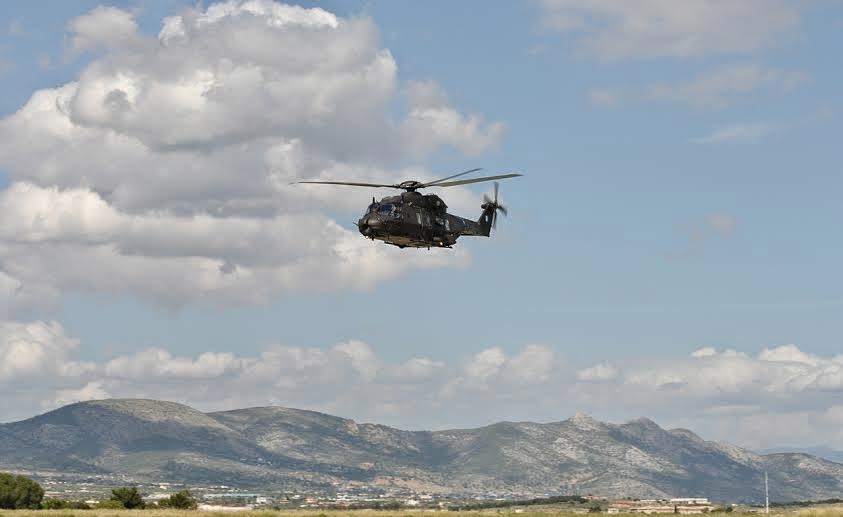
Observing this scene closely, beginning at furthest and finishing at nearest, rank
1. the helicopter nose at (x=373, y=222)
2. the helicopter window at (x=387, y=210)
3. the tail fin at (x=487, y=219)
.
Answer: the tail fin at (x=487, y=219), the helicopter window at (x=387, y=210), the helicopter nose at (x=373, y=222)

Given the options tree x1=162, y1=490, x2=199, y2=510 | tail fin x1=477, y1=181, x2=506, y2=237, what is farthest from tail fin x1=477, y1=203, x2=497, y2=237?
tree x1=162, y1=490, x2=199, y2=510

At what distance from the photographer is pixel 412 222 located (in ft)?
405

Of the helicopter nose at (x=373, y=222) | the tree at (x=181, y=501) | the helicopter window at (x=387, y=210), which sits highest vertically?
the helicopter window at (x=387, y=210)

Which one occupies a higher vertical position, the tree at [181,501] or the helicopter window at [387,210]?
the helicopter window at [387,210]

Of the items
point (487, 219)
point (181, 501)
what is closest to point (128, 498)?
point (181, 501)

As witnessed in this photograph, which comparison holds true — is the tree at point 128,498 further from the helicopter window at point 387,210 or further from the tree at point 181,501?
the helicopter window at point 387,210

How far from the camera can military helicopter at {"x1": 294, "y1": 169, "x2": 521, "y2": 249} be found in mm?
120938

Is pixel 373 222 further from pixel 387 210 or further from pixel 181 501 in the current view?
pixel 181 501

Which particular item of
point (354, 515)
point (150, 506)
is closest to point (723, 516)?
point (354, 515)

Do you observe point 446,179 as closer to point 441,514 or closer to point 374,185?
point 374,185

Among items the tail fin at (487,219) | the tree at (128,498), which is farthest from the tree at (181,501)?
the tail fin at (487,219)

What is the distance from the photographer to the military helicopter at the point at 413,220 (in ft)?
397

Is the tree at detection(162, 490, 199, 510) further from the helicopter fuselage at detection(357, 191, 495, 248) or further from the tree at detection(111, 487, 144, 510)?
the helicopter fuselage at detection(357, 191, 495, 248)

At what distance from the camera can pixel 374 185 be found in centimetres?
12775
